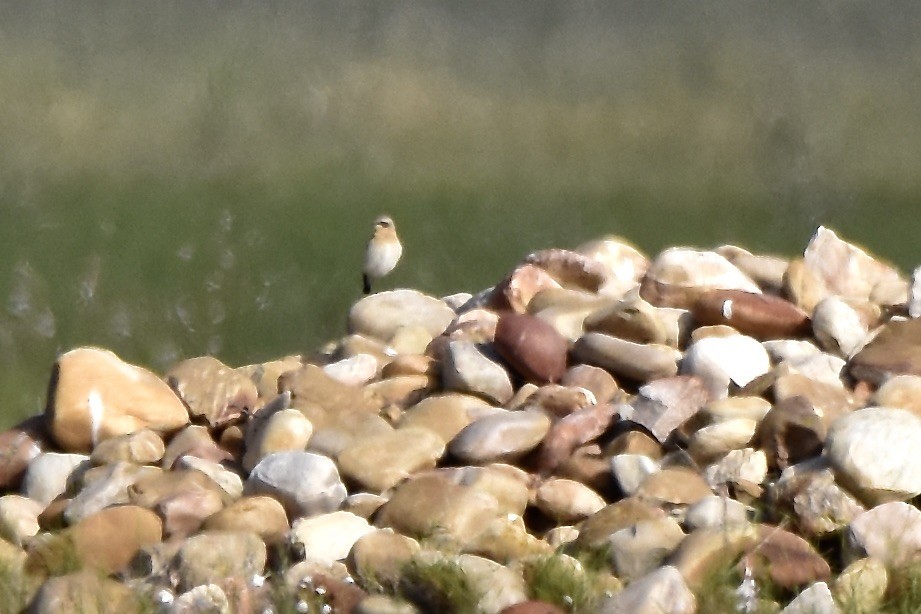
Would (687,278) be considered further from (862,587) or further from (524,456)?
(862,587)

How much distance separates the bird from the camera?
809 centimetres

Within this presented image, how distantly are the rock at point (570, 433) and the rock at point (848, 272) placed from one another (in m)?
1.16

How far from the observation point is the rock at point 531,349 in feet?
12.8

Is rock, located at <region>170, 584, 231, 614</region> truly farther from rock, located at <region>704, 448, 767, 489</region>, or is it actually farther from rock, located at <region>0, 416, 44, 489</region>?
rock, located at <region>0, 416, 44, 489</region>

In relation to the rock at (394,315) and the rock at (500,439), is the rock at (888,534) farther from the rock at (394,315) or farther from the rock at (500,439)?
the rock at (394,315)

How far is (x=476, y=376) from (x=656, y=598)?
4.34ft

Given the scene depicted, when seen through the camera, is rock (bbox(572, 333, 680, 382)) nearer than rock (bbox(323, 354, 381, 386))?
Yes

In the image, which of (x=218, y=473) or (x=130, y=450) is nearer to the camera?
(x=218, y=473)

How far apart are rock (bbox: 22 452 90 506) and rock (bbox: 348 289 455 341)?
1.14 meters

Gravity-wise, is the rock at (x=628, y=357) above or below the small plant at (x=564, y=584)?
above

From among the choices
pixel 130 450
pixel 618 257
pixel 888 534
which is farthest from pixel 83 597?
pixel 618 257

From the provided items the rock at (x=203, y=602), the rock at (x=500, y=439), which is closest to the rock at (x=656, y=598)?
the rock at (x=203, y=602)

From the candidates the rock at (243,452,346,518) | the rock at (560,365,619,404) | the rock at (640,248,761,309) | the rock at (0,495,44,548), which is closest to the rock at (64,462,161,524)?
the rock at (0,495,44,548)

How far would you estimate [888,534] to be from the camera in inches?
115
